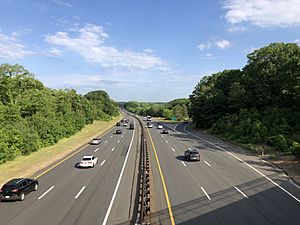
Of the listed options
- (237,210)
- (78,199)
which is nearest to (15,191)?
(78,199)

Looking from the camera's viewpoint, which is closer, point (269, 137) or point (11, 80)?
point (269, 137)

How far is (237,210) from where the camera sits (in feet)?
55.5

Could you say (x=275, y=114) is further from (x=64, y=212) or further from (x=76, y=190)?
(x=64, y=212)

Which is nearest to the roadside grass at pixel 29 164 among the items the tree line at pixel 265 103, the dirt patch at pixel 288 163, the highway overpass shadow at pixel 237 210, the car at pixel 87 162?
the car at pixel 87 162

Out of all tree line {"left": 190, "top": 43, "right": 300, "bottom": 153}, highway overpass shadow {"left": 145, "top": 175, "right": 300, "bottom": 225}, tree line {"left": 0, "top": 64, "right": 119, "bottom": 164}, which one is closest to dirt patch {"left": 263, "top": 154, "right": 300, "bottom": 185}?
tree line {"left": 190, "top": 43, "right": 300, "bottom": 153}

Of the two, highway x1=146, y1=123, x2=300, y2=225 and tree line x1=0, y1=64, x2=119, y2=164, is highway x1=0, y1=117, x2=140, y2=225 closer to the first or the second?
highway x1=146, y1=123, x2=300, y2=225

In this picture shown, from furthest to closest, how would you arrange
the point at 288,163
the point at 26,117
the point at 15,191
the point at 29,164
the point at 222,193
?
the point at 26,117
the point at 29,164
the point at 288,163
the point at 222,193
the point at 15,191

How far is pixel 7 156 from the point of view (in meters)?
34.2

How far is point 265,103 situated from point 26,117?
45307mm

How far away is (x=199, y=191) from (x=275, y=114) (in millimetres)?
34261

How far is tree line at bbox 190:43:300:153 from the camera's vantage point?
43.8 metres

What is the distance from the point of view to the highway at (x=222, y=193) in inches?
623

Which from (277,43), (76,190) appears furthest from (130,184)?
(277,43)

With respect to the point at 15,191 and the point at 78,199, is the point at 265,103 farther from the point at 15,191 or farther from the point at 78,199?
the point at 15,191
